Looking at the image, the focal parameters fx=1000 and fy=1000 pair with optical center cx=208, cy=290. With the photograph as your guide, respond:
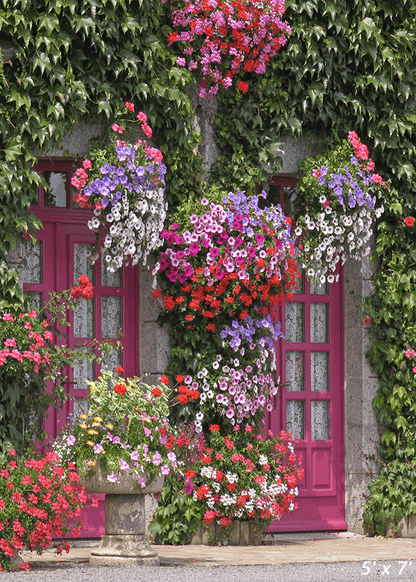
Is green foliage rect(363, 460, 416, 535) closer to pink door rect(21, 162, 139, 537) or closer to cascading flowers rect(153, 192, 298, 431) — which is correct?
cascading flowers rect(153, 192, 298, 431)

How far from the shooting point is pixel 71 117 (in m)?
6.96

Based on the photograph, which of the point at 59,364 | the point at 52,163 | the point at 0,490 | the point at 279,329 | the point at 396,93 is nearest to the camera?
the point at 0,490

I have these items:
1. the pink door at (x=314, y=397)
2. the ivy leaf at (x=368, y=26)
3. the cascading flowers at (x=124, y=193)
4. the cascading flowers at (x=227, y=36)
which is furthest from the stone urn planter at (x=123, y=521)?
the ivy leaf at (x=368, y=26)

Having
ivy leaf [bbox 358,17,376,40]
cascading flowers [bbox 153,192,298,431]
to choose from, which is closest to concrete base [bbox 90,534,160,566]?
cascading flowers [bbox 153,192,298,431]

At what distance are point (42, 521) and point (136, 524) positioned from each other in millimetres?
586

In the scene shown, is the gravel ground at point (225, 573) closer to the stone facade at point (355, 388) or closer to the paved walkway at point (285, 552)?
the paved walkway at point (285, 552)

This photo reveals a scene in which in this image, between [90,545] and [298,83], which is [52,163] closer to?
[298,83]

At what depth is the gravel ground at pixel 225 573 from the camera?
17.4ft

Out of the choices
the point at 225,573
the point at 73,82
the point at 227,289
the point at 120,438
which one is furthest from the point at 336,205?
the point at 225,573

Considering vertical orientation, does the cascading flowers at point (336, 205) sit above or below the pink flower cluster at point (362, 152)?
below

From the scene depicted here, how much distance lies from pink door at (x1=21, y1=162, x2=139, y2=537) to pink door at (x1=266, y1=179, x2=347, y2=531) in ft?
4.50

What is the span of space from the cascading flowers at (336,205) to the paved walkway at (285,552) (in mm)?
2032

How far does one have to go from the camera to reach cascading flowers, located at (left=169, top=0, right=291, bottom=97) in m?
7.44

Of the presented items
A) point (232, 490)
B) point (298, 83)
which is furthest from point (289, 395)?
point (298, 83)
